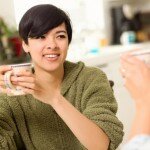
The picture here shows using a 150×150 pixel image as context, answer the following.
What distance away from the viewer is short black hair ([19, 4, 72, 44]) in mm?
1154

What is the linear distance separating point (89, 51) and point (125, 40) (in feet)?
2.07

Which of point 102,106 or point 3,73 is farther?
point 102,106

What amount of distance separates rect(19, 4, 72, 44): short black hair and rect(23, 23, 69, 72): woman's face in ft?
0.06

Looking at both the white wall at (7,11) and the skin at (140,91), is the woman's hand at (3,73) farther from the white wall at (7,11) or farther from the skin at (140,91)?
the white wall at (7,11)

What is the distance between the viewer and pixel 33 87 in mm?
935

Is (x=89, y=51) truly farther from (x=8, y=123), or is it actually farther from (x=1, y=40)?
(x=8, y=123)

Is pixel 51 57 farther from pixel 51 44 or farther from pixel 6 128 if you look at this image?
pixel 6 128

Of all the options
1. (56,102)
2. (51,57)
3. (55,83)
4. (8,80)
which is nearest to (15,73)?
(8,80)

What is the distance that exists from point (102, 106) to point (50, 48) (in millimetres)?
261

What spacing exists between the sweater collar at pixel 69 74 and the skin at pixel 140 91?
1.89 ft

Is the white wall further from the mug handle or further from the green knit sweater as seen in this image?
the mug handle

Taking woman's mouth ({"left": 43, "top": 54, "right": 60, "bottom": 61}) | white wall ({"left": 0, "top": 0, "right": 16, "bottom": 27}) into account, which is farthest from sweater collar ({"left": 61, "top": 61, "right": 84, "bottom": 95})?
white wall ({"left": 0, "top": 0, "right": 16, "bottom": 27})

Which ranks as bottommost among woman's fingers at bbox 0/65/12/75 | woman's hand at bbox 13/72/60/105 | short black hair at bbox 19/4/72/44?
woman's hand at bbox 13/72/60/105

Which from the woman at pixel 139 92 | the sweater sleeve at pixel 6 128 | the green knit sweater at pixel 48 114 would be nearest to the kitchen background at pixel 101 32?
the green knit sweater at pixel 48 114
